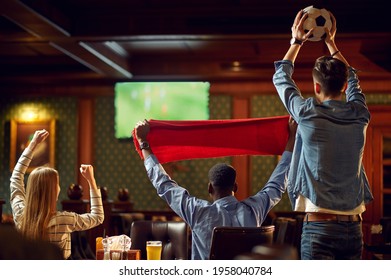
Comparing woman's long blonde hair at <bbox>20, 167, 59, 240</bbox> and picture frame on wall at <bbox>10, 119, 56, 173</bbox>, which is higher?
picture frame on wall at <bbox>10, 119, 56, 173</bbox>

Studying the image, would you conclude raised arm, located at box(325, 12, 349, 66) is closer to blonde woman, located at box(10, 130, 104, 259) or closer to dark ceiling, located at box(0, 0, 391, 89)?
blonde woman, located at box(10, 130, 104, 259)

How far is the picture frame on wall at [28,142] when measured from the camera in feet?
31.6

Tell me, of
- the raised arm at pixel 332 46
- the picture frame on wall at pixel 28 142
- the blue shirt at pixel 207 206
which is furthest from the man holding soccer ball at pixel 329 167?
the picture frame on wall at pixel 28 142

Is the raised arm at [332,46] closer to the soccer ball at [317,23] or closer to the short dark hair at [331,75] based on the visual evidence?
the soccer ball at [317,23]

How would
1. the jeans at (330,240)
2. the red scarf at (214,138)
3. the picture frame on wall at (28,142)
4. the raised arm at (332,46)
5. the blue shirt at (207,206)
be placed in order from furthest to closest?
1. the picture frame on wall at (28,142)
2. the red scarf at (214,138)
3. the blue shirt at (207,206)
4. the raised arm at (332,46)
5. the jeans at (330,240)

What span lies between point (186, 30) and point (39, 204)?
379cm

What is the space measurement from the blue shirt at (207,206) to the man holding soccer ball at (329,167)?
47cm

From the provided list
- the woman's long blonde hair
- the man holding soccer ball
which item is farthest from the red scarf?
the man holding soccer ball

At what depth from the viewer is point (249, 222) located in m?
2.64

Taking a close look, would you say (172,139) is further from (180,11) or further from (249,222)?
(180,11)

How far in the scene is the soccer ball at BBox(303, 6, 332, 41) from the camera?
2299 millimetres

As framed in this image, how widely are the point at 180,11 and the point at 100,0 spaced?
762mm

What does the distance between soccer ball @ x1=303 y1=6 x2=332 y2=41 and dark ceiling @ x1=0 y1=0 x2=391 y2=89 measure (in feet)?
11.4
